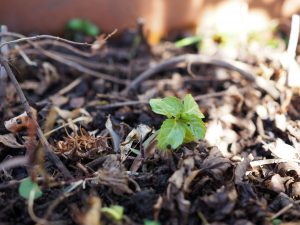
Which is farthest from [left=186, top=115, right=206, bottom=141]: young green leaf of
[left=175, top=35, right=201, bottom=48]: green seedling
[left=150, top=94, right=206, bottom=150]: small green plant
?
[left=175, top=35, right=201, bottom=48]: green seedling

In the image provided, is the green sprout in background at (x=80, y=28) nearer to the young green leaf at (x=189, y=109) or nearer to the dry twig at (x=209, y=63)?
the dry twig at (x=209, y=63)

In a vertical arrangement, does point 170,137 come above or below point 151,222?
above

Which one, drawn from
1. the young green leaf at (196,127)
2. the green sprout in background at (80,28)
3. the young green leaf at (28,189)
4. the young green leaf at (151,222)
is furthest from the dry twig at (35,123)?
the green sprout in background at (80,28)

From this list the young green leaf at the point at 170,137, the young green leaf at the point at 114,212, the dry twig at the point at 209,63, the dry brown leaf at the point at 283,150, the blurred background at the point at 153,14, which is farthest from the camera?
the blurred background at the point at 153,14

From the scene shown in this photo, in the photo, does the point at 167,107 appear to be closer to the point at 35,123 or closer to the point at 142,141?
the point at 142,141

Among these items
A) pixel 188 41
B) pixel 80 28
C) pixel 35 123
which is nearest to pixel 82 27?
pixel 80 28
